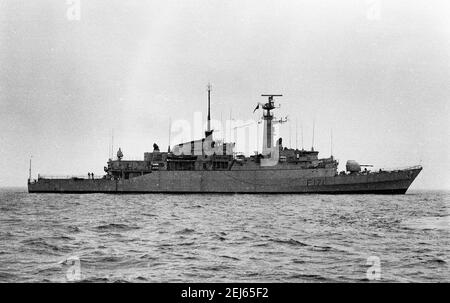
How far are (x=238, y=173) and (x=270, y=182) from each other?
3.25 metres

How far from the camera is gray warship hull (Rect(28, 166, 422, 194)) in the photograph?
144ft

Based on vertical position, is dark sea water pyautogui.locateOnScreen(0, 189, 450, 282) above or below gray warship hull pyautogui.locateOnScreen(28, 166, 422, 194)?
below

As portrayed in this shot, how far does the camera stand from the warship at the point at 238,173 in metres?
44.1

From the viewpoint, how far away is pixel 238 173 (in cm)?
4531

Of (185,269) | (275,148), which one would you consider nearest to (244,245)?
(185,269)
